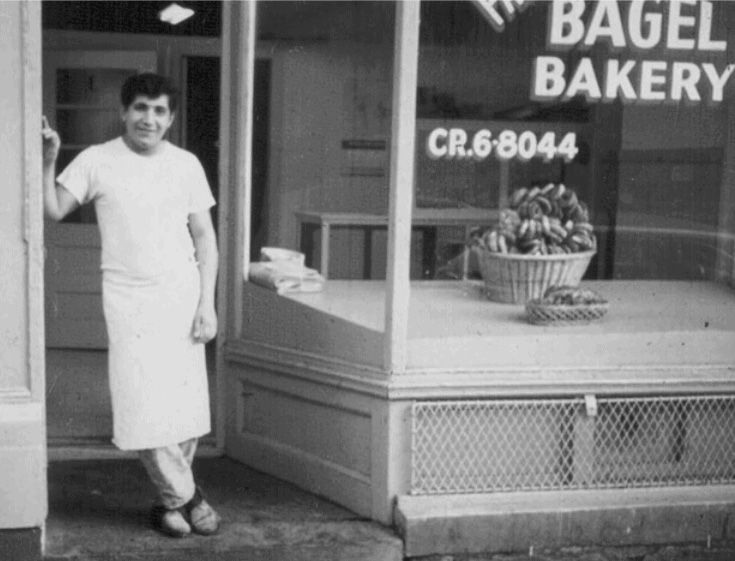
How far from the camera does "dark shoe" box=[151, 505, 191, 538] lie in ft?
15.6

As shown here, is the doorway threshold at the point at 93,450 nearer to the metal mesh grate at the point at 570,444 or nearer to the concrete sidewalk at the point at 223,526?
the concrete sidewalk at the point at 223,526

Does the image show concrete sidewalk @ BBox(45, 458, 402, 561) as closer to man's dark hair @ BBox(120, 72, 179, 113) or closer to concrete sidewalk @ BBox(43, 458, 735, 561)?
concrete sidewalk @ BBox(43, 458, 735, 561)

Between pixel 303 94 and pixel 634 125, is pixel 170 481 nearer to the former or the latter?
pixel 303 94

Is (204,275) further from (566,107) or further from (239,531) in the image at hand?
(566,107)

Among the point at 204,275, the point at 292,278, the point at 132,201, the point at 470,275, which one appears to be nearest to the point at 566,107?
the point at 470,275

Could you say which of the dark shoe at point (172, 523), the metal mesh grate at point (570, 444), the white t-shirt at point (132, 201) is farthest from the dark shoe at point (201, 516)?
the white t-shirt at point (132, 201)

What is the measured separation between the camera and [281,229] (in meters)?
5.73

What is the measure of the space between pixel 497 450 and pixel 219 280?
1664mm

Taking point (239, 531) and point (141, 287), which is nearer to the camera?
point (141, 287)

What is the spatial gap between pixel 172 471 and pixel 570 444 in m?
1.67

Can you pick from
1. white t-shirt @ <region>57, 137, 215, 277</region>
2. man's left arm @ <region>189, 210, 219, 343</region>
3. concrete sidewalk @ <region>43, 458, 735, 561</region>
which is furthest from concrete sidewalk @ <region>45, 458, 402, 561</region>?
white t-shirt @ <region>57, 137, 215, 277</region>

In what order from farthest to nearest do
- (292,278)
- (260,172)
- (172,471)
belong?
(260,172), (292,278), (172,471)

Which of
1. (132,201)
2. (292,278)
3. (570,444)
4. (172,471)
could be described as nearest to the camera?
(132,201)

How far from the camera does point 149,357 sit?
464cm
